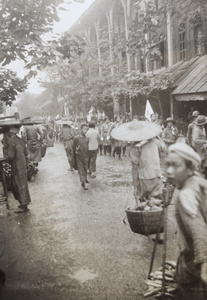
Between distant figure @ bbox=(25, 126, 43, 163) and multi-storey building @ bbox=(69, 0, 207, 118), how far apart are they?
4071 mm

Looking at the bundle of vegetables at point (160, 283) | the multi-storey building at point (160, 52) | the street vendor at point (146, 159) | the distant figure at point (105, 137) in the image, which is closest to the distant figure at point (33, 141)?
the multi-storey building at point (160, 52)

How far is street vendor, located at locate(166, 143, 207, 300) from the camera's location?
2.89 meters

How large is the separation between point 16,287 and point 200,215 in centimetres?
269

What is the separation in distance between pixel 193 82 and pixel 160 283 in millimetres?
11080

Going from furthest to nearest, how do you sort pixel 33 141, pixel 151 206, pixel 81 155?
pixel 33 141, pixel 81 155, pixel 151 206

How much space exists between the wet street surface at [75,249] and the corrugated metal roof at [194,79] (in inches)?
235

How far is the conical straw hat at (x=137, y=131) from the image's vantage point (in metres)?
5.53

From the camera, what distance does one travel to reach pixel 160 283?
4.07 metres

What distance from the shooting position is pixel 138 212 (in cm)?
492

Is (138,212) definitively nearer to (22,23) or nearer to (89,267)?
(89,267)

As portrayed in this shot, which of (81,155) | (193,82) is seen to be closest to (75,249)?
(81,155)

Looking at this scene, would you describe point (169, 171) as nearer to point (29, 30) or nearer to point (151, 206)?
point (151, 206)

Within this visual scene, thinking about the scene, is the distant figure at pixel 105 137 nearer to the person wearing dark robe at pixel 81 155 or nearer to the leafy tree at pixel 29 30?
the person wearing dark robe at pixel 81 155

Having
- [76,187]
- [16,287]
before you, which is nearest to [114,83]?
[76,187]
